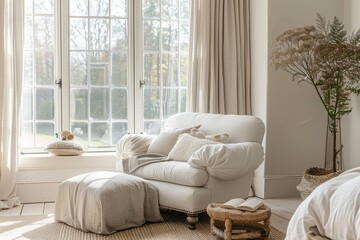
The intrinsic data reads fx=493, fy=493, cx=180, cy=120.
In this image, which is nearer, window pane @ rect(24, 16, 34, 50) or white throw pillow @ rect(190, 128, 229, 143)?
white throw pillow @ rect(190, 128, 229, 143)

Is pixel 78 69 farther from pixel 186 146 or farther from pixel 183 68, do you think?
pixel 186 146

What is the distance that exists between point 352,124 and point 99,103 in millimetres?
2536

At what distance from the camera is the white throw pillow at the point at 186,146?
390 cm

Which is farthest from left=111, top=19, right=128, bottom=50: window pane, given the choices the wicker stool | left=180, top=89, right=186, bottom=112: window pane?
the wicker stool

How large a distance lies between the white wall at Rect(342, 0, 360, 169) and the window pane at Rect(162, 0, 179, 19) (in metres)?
1.72

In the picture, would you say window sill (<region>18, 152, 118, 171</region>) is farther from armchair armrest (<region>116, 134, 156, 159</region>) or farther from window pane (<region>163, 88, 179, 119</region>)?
window pane (<region>163, 88, 179, 119</region>)

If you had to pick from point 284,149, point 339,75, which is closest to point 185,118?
point 284,149

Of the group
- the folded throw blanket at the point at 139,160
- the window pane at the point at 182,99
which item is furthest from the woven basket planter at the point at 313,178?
the window pane at the point at 182,99

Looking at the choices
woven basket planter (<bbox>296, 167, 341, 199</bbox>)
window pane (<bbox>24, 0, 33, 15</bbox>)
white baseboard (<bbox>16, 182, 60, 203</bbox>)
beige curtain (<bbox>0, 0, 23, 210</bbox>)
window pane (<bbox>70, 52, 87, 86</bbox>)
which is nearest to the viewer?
woven basket planter (<bbox>296, 167, 341, 199</bbox>)

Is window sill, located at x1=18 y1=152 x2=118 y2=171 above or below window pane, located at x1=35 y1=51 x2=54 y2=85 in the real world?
below

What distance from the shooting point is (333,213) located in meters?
2.19

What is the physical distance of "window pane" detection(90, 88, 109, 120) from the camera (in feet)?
16.6

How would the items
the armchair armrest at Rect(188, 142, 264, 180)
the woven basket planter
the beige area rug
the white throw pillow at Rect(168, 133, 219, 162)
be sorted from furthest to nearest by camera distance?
the woven basket planter
the white throw pillow at Rect(168, 133, 219, 162)
the armchair armrest at Rect(188, 142, 264, 180)
the beige area rug

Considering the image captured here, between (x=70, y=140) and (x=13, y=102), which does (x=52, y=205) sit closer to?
(x=70, y=140)
